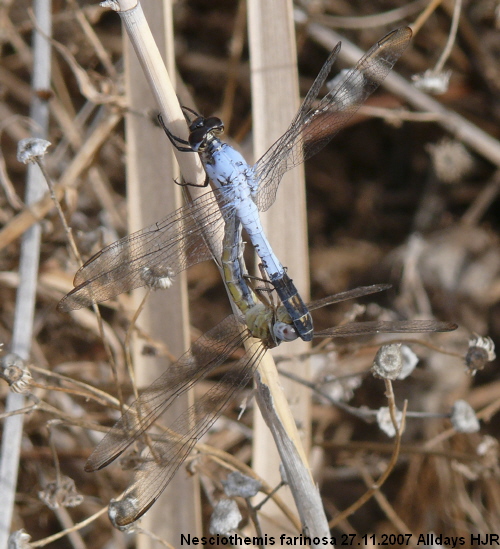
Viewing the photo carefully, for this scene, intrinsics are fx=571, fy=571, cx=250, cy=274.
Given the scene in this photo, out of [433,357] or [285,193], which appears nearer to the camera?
[285,193]

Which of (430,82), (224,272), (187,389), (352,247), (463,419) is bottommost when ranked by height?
(463,419)

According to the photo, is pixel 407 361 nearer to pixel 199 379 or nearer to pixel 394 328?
pixel 394 328

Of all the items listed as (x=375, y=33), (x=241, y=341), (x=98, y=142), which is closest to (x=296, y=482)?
(x=241, y=341)

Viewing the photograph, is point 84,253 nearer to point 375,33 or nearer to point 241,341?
point 241,341

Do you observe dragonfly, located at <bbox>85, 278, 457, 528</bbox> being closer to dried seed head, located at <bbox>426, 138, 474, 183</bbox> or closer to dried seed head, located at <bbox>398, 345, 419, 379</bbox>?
dried seed head, located at <bbox>398, 345, 419, 379</bbox>

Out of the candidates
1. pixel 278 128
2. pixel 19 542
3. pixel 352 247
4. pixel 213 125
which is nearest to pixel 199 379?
pixel 19 542

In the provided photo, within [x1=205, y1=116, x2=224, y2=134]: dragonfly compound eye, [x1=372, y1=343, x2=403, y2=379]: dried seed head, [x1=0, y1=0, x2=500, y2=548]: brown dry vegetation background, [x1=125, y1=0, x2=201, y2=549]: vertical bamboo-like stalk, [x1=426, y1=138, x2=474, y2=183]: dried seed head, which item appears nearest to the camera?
[x1=372, y1=343, x2=403, y2=379]: dried seed head

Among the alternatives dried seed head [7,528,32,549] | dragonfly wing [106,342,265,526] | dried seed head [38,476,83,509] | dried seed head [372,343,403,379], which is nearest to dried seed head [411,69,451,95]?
dried seed head [372,343,403,379]

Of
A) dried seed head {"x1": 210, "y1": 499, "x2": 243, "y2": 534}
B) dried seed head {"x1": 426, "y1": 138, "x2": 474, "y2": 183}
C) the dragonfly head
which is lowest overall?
dried seed head {"x1": 210, "y1": 499, "x2": 243, "y2": 534}
